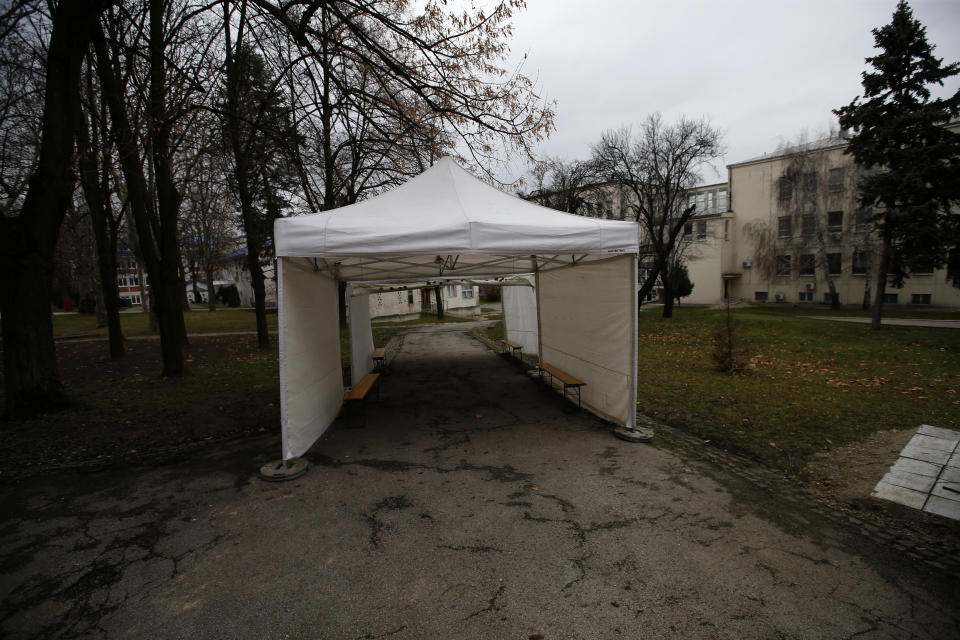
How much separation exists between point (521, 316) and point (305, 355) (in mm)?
8754

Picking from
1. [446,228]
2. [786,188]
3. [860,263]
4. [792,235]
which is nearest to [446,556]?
[446,228]

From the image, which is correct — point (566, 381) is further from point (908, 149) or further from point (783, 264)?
point (783, 264)

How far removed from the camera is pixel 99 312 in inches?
884

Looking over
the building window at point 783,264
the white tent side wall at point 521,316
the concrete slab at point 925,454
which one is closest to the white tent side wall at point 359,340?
the white tent side wall at point 521,316

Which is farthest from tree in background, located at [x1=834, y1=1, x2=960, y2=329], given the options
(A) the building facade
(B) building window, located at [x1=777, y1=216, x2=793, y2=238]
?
(B) building window, located at [x1=777, y1=216, x2=793, y2=238]

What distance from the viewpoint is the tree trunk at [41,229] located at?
19.3ft

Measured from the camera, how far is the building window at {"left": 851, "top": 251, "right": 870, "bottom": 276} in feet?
83.7

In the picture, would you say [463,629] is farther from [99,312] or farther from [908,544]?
[99,312]

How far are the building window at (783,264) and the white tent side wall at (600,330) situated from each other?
28539mm

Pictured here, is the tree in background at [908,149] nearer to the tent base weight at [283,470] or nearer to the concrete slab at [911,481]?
the concrete slab at [911,481]

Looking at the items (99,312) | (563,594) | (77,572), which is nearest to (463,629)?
(563,594)

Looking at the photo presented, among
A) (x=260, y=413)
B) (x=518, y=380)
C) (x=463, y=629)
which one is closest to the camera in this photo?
(x=463, y=629)

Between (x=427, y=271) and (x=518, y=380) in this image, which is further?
(x=518, y=380)

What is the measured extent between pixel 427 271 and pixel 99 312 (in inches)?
898
